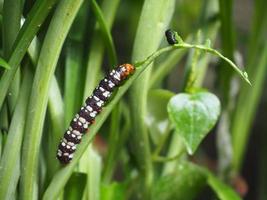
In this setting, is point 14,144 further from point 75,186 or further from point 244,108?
point 244,108

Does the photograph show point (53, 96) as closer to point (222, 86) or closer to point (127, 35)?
point (222, 86)

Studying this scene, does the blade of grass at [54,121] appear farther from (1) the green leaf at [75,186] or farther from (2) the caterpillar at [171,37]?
(2) the caterpillar at [171,37]

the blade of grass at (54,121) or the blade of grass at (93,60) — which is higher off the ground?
the blade of grass at (93,60)

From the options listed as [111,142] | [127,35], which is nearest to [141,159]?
[111,142]

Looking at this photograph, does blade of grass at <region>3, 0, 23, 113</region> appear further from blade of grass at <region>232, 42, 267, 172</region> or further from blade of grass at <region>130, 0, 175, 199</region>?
blade of grass at <region>232, 42, 267, 172</region>

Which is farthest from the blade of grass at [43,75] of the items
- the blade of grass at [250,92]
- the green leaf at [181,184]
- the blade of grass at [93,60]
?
the blade of grass at [250,92]

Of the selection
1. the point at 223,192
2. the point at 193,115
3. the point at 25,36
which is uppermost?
the point at 25,36

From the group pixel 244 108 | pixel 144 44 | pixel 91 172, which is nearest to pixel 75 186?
pixel 91 172
